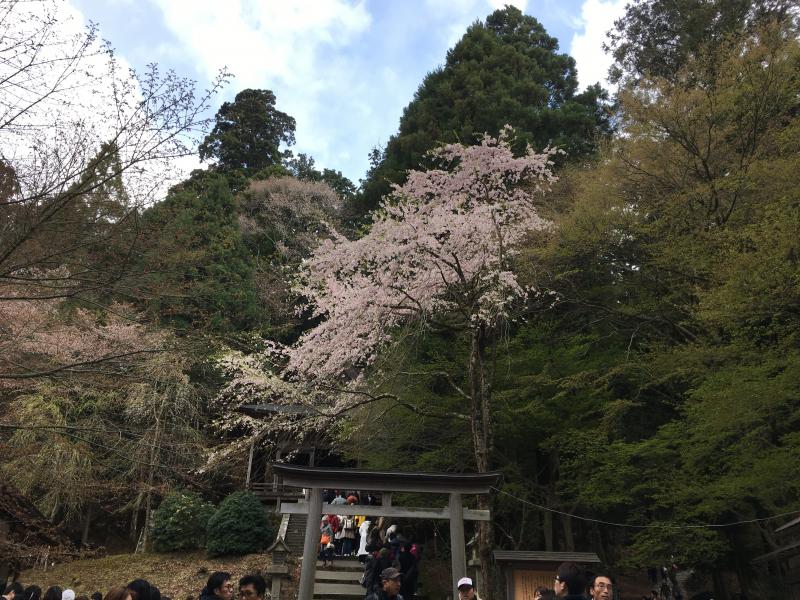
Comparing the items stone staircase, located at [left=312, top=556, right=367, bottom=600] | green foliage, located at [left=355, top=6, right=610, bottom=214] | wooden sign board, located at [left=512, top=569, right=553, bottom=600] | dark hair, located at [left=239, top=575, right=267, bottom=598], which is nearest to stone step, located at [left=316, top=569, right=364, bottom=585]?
stone staircase, located at [left=312, top=556, right=367, bottom=600]

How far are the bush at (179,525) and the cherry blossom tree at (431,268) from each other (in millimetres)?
5783

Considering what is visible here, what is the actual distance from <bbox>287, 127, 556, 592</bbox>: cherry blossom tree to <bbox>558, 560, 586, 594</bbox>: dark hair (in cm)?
776

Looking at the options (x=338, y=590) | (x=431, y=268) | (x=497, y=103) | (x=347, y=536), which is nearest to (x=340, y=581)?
(x=338, y=590)

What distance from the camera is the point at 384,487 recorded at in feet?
31.9

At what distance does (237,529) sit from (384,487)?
719 centimetres

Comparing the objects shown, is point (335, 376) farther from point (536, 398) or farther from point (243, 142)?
point (243, 142)

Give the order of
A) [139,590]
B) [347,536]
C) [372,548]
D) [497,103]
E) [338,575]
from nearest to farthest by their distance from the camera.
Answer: [139,590] < [372,548] < [338,575] < [347,536] < [497,103]

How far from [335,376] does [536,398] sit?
4.34 m

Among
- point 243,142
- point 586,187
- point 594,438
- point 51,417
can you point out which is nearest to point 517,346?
point 594,438

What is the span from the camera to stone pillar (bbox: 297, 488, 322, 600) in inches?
356

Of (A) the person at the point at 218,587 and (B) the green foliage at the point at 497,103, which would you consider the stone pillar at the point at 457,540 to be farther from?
(B) the green foliage at the point at 497,103

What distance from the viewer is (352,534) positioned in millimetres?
15453

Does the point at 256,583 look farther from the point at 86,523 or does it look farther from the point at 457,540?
the point at 86,523

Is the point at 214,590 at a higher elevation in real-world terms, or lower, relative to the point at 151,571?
lower
